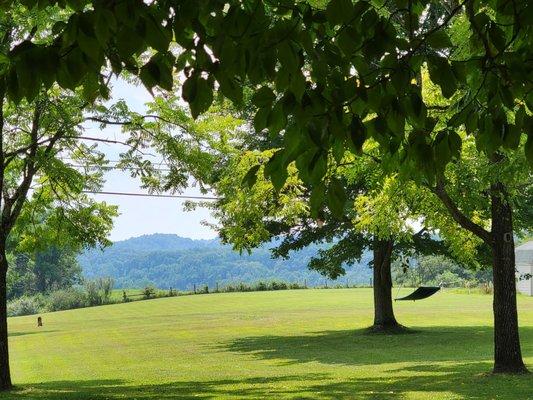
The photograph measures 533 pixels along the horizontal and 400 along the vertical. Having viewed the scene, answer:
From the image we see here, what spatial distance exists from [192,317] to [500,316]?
32790 millimetres

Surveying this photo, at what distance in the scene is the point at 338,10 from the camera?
277cm

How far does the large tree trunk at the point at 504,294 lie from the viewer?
14.5 metres

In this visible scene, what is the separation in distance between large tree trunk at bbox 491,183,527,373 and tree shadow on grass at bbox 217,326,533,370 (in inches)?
165

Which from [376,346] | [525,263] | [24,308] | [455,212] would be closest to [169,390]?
[455,212]

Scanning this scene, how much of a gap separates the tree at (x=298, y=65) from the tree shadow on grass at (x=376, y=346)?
1647cm

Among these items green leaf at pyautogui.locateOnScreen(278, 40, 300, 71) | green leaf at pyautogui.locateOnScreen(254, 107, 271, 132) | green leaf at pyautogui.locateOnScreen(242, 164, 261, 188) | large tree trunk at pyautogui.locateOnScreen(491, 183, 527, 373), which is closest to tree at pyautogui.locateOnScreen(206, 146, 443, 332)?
green leaf at pyautogui.locateOnScreen(242, 164, 261, 188)

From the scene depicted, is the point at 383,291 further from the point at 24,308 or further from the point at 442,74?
the point at 24,308

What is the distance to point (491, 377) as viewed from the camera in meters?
14.2

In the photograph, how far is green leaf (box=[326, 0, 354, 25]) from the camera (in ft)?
9.07

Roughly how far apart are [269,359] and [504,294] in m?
8.80

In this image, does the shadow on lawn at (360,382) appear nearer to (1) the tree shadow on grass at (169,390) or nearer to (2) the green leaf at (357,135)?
(1) the tree shadow on grass at (169,390)

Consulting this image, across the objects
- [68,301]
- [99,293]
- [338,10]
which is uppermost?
[338,10]

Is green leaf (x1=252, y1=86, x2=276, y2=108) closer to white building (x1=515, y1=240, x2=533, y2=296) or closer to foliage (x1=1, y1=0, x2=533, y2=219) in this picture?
foliage (x1=1, y1=0, x2=533, y2=219)

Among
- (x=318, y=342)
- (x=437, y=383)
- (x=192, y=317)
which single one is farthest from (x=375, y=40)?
(x=192, y=317)
